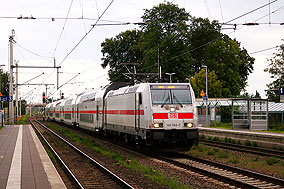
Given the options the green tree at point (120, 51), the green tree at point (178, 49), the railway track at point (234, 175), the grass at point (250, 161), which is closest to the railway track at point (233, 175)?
the railway track at point (234, 175)

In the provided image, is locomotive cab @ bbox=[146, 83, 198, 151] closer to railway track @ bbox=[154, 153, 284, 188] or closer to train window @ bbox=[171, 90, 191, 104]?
train window @ bbox=[171, 90, 191, 104]

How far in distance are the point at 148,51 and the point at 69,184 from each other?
43.0m

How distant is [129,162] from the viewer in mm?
15953

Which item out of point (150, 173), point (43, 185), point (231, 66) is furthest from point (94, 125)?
point (231, 66)

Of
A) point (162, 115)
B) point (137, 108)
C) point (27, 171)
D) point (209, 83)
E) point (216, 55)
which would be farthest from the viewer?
point (216, 55)

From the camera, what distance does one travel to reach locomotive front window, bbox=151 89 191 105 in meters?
17.6

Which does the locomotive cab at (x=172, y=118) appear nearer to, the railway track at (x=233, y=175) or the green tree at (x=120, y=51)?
the railway track at (x=233, y=175)

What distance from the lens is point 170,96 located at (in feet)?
58.4

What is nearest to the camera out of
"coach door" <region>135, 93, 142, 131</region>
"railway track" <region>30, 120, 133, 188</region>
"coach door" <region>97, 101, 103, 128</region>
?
"railway track" <region>30, 120, 133, 188</region>

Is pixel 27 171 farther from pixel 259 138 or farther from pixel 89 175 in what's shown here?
pixel 259 138

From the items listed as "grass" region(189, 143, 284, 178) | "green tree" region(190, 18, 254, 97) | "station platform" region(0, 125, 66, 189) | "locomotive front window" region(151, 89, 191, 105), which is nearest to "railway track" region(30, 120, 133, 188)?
"station platform" region(0, 125, 66, 189)

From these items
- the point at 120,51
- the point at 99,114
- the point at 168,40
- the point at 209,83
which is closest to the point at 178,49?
the point at 168,40

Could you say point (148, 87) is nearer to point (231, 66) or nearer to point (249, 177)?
point (249, 177)

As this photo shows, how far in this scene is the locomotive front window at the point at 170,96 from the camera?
17.6 metres
